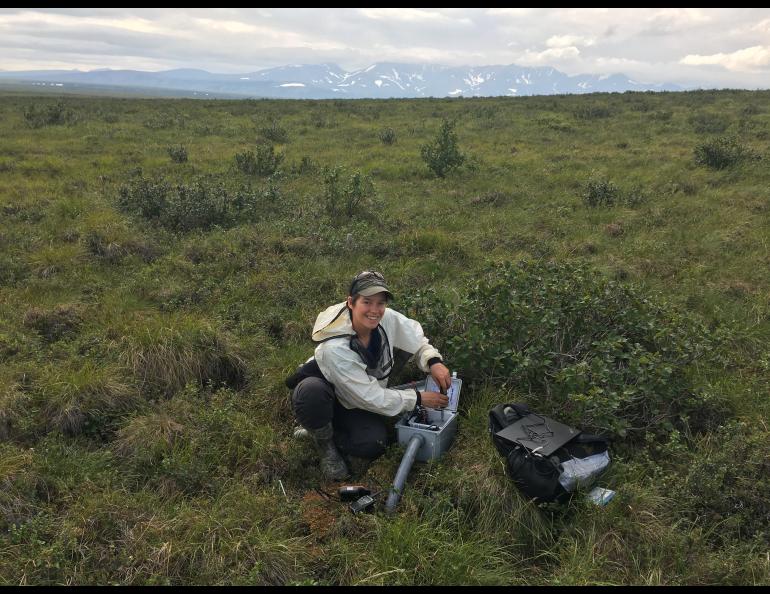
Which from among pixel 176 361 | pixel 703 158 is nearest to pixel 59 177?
pixel 176 361

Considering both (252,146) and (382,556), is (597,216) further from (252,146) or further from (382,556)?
(252,146)

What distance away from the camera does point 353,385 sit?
3691 millimetres

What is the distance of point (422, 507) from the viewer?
11.1ft

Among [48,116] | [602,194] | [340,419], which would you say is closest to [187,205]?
[340,419]

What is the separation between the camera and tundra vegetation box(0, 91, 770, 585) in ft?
9.72

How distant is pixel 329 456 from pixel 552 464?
1598mm

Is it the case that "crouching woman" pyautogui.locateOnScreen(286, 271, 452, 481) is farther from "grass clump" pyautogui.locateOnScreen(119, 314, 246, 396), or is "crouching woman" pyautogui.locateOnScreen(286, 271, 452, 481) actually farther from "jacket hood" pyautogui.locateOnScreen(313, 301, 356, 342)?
"grass clump" pyautogui.locateOnScreen(119, 314, 246, 396)

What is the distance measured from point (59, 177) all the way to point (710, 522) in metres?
13.1

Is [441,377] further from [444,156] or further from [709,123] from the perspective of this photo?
[709,123]

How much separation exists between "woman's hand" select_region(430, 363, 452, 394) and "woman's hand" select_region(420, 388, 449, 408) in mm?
175

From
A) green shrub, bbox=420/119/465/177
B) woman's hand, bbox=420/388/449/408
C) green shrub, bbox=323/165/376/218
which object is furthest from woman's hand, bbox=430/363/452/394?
green shrub, bbox=420/119/465/177

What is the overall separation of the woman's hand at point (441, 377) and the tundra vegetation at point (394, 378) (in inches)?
15.0

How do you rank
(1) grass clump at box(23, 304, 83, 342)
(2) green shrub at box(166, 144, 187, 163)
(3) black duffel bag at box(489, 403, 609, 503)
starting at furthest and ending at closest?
(2) green shrub at box(166, 144, 187, 163) < (1) grass clump at box(23, 304, 83, 342) < (3) black duffel bag at box(489, 403, 609, 503)

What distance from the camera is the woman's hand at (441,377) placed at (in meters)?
3.98
